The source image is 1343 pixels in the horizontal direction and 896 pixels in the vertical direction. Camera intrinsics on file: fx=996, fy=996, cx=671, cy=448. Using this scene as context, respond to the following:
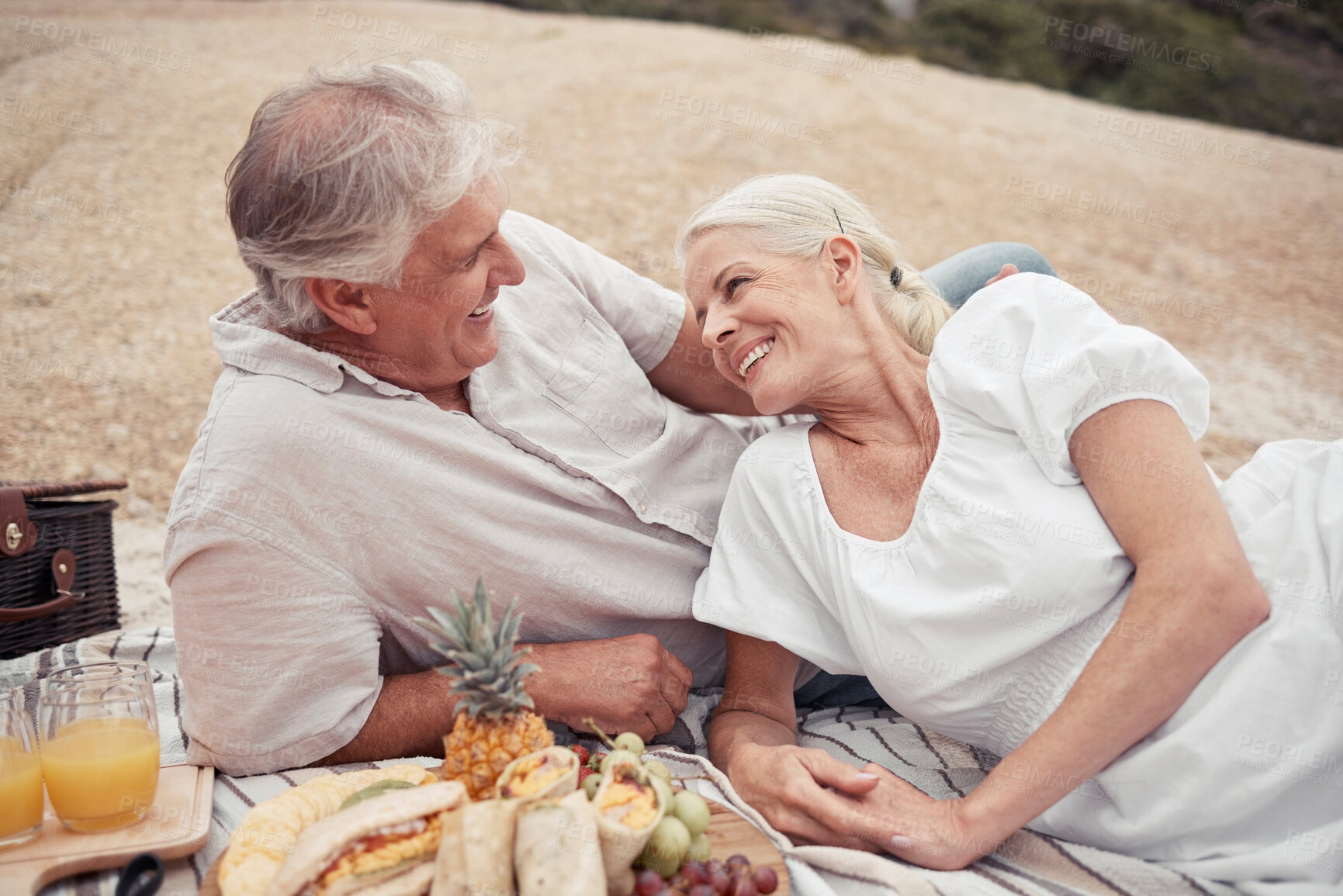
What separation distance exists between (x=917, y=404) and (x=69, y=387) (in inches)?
195

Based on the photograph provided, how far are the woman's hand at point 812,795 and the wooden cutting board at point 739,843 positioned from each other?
0.11 m

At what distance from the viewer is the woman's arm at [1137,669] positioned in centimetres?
173

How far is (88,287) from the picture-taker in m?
6.19

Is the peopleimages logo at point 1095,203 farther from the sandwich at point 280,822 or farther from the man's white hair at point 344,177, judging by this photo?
the sandwich at point 280,822

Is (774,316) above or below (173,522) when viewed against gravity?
above

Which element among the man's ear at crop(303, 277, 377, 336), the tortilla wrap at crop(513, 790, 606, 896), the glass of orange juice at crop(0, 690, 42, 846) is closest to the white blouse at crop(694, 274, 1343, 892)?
the tortilla wrap at crop(513, 790, 606, 896)

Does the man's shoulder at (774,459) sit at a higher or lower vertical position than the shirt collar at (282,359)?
lower

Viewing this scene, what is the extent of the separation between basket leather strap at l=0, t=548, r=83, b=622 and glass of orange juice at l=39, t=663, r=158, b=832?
1.22 m

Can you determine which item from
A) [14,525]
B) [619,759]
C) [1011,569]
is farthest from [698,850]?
[14,525]

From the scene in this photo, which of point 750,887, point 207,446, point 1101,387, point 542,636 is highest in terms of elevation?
point 1101,387

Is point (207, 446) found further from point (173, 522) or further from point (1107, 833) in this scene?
point (1107, 833)

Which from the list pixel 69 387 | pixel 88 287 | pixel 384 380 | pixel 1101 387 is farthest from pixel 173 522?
pixel 88 287

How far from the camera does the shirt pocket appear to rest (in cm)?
246

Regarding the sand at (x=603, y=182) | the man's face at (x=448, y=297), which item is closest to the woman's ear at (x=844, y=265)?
the man's face at (x=448, y=297)
